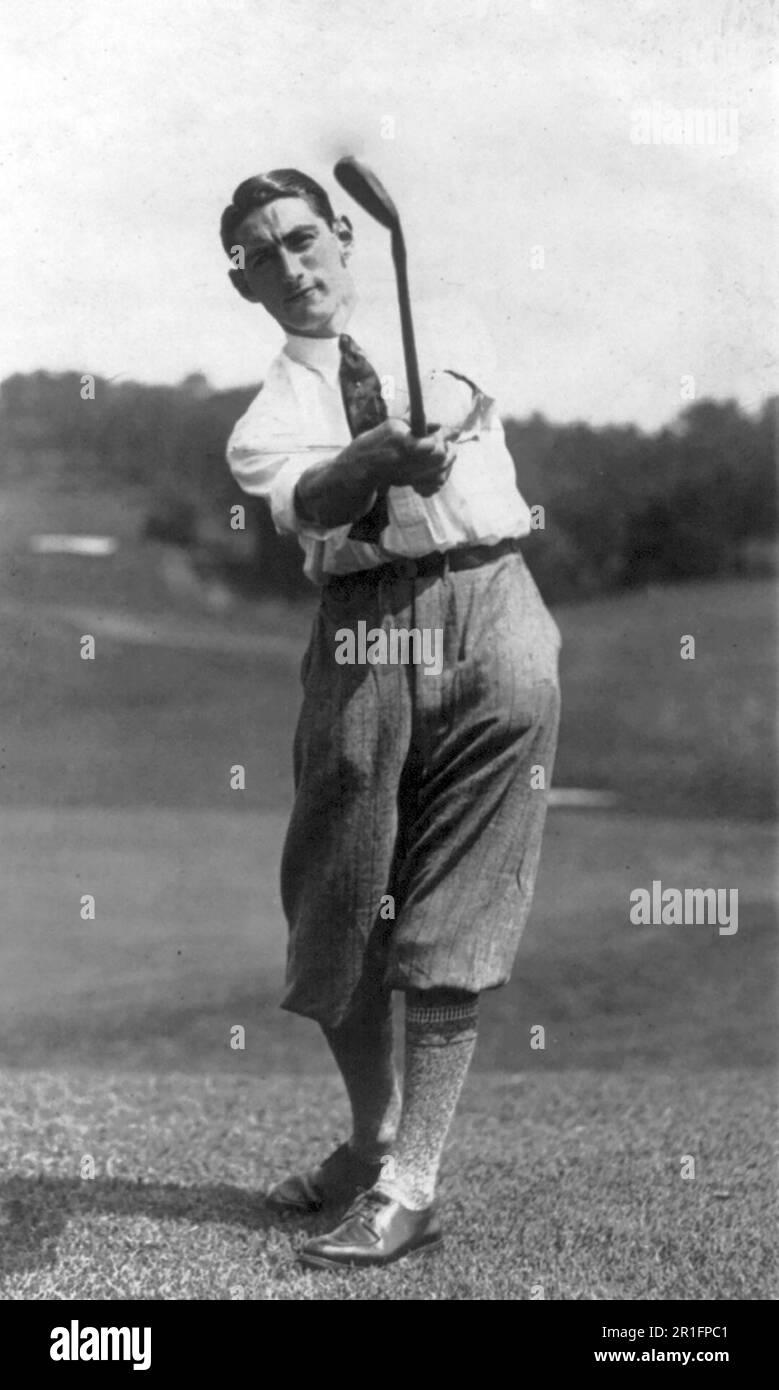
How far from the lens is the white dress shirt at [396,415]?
3279mm

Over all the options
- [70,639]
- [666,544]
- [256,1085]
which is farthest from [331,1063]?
[666,544]

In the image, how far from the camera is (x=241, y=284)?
3408 millimetres

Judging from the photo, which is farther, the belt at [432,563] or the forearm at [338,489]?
the belt at [432,563]

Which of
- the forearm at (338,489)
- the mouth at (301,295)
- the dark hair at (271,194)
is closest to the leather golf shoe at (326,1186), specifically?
the forearm at (338,489)

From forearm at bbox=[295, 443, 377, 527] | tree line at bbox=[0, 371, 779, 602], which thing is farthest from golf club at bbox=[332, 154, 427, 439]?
tree line at bbox=[0, 371, 779, 602]

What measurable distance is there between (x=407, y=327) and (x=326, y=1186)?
1616mm

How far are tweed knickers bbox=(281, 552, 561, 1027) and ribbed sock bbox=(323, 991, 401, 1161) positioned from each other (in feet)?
0.26

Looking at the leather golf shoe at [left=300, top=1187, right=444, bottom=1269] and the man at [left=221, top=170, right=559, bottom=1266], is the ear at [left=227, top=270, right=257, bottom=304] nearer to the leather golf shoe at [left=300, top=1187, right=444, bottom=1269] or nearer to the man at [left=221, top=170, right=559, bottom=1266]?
the man at [left=221, top=170, right=559, bottom=1266]

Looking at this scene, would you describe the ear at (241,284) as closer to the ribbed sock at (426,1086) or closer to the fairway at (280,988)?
the ribbed sock at (426,1086)

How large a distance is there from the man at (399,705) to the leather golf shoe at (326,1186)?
19cm

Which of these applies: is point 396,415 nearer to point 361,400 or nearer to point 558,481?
point 361,400
